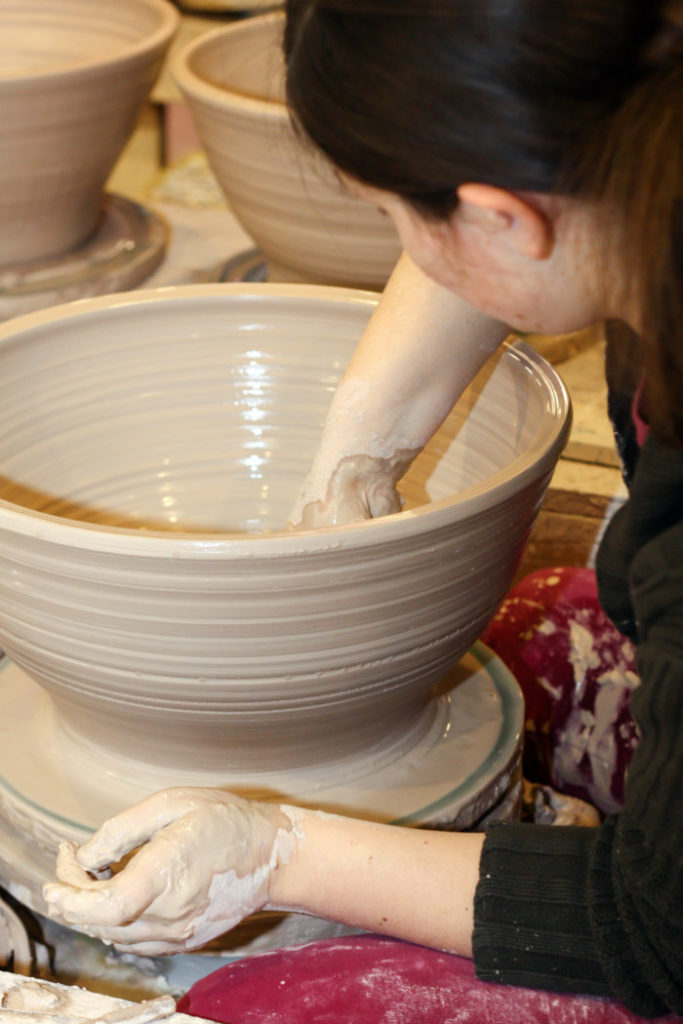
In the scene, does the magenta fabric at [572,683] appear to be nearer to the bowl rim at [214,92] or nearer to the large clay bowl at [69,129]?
Answer: the bowl rim at [214,92]

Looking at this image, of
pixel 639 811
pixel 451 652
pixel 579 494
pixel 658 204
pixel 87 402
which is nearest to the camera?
pixel 658 204

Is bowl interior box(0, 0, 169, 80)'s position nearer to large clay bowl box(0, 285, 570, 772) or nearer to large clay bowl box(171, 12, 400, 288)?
large clay bowl box(171, 12, 400, 288)

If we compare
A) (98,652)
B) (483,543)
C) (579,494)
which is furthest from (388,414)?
(579,494)

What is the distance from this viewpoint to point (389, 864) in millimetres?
703

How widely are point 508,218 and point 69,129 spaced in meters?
0.81

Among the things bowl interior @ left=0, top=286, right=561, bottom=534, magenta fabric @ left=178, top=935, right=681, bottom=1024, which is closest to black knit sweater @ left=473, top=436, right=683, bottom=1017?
magenta fabric @ left=178, top=935, right=681, bottom=1024

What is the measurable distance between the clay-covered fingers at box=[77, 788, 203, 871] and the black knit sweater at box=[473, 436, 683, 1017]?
189 mm

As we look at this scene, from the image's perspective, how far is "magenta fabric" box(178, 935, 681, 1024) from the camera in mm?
684

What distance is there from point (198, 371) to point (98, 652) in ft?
1.35

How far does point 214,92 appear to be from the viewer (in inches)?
47.4

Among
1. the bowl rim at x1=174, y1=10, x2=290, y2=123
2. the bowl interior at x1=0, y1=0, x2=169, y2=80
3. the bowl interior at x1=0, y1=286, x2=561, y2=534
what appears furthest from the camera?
the bowl interior at x1=0, y1=0, x2=169, y2=80

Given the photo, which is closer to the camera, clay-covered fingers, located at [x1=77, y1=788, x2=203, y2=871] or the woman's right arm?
clay-covered fingers, located at [x1=77, y1=788, x2=203, y2=871]

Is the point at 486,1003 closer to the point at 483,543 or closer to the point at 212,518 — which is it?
the point at 483,543

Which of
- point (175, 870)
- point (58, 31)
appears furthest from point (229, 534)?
point (58, 31)
